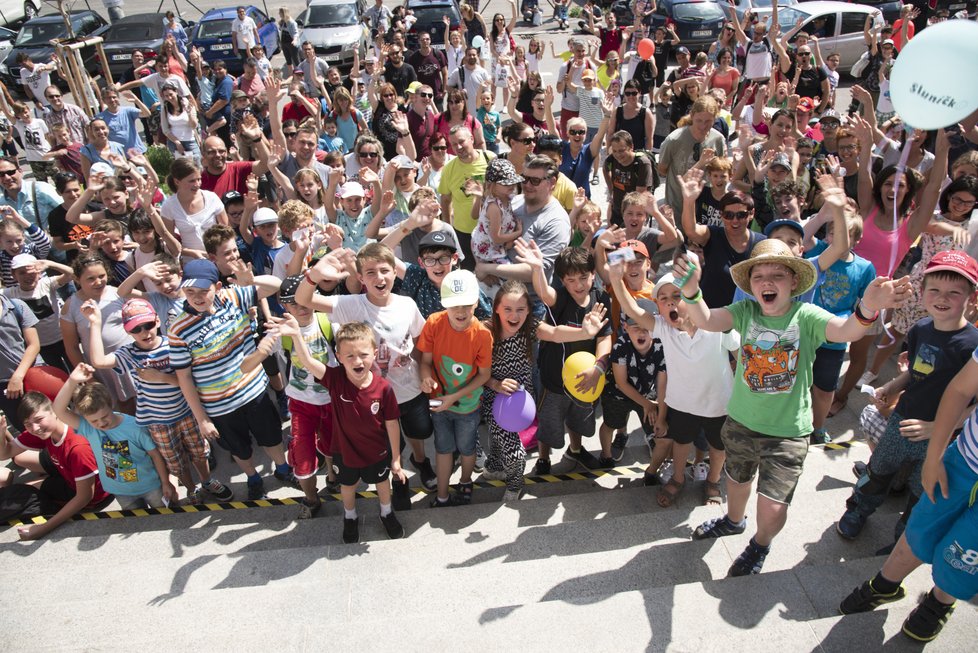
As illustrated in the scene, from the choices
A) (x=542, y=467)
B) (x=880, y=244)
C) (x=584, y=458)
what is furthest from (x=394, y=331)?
(x=880, y=244)

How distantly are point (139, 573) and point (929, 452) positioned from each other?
4.21 m

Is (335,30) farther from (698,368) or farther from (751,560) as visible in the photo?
(751,560)

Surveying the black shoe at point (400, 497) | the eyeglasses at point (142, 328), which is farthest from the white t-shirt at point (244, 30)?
the black shoe at point (400, 497)

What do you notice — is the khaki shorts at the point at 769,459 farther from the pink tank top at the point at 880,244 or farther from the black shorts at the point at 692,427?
the pink tank top at the point at 880,244

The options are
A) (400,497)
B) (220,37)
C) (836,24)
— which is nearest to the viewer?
(400,497)

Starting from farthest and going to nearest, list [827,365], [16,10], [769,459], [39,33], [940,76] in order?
[16,10]
[39,33]
[827,365]
[769,459]
[940,76]

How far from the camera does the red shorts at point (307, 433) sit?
14.3ft

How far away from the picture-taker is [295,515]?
4.73m

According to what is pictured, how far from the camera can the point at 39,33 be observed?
1803cm

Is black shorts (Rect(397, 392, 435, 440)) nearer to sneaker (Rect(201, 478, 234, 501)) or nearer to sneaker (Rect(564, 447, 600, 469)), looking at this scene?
sneaker (Rect(564, 447, 600, 469))

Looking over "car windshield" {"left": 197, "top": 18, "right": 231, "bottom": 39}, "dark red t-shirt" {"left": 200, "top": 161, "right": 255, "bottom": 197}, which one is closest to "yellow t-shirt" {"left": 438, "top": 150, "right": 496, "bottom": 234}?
"dark red t-shirt" {"left": 200, "top": 161, "right": 255, "bottom": 197}

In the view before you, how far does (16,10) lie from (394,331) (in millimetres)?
Result: 28434

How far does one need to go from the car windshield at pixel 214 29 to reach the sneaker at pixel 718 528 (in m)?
17.5

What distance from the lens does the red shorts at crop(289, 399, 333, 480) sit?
14.3ft
